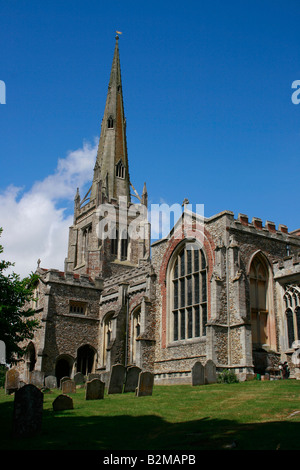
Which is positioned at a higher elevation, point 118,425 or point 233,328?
→ point 233,328

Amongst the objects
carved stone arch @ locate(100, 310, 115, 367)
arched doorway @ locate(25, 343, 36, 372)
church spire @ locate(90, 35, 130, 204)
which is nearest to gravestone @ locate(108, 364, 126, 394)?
carved stone arch @ locate(100, 310, 115, 367)

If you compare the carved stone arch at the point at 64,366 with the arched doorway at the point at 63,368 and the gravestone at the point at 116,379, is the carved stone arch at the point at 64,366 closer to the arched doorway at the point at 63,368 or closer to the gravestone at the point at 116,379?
the arched doorway at the point at 63,368

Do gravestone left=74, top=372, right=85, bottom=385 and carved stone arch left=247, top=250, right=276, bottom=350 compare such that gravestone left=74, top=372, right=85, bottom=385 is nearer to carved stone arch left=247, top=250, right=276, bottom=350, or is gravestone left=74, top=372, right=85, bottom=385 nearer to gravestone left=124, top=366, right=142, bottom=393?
gravestone left=124, top=366, right=142, bottom=393

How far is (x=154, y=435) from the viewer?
417 inches

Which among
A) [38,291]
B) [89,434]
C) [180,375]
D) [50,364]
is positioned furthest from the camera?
[38,291]

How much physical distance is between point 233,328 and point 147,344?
6.84 metres

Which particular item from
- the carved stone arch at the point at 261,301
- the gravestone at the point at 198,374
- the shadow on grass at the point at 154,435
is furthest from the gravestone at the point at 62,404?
the carved stone arch at the point at 261,301

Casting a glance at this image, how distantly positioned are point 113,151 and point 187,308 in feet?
107

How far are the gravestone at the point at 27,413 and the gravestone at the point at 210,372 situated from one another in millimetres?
11222

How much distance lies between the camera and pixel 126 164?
56969 millimetres

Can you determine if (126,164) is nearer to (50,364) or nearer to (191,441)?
(50,364)

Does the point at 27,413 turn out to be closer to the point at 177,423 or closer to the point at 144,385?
the point at 177,423
